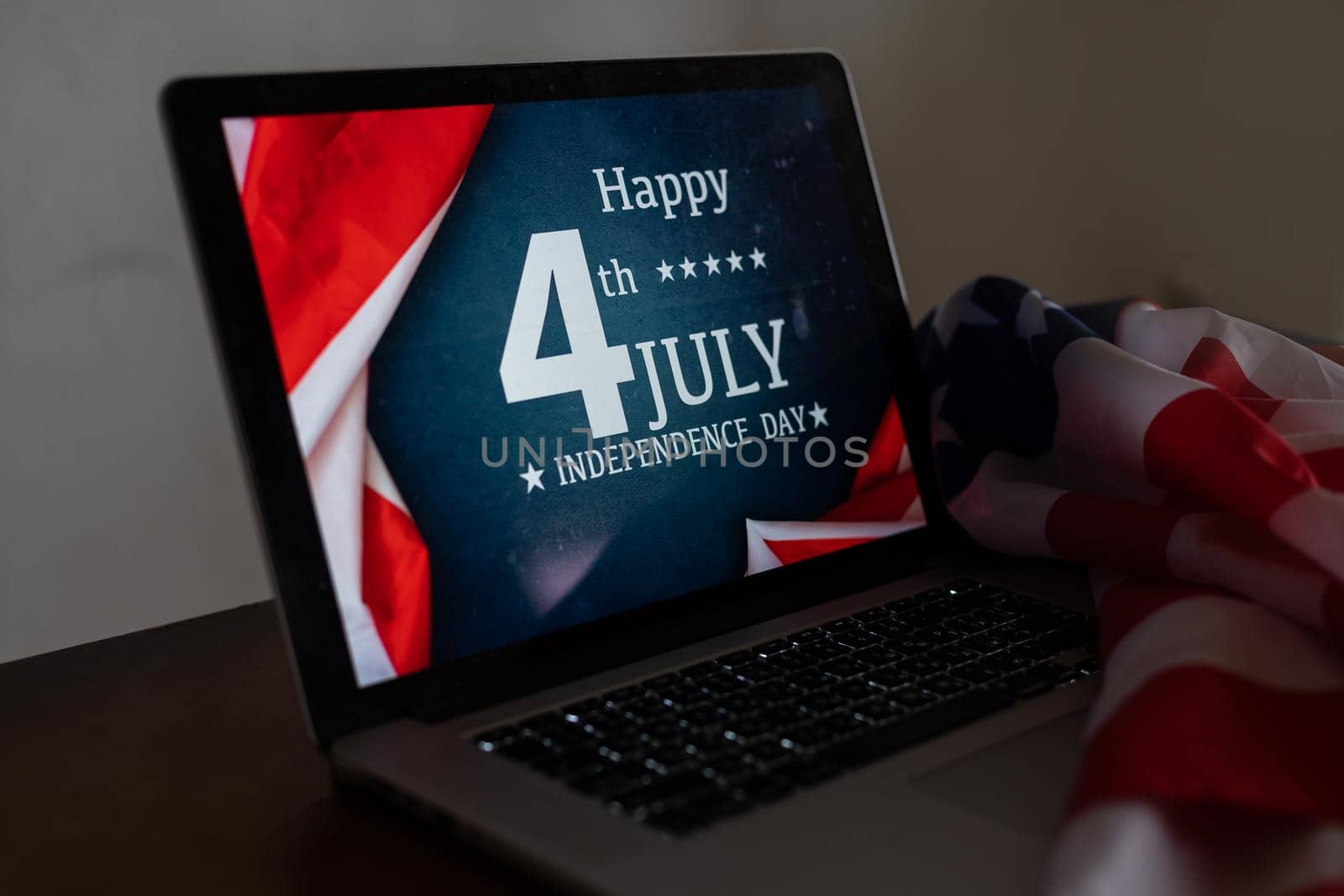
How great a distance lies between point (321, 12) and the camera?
80 cm

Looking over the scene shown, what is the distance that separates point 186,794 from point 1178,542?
440 mm

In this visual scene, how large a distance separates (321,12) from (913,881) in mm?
640

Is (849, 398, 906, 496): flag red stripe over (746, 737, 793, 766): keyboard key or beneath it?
over

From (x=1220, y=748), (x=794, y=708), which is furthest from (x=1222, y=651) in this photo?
(x=794, y=708)

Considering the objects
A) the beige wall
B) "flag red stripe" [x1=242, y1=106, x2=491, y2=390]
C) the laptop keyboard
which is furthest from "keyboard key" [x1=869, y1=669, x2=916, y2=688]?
the beige wall

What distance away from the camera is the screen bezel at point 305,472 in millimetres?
537

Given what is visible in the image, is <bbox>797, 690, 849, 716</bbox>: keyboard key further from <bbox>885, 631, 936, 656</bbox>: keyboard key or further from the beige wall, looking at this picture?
the beige wall

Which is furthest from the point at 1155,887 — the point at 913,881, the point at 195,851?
the point at 195,851

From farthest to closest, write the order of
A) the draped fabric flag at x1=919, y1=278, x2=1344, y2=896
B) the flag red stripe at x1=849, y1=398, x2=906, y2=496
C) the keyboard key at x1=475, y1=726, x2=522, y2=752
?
1. the flag red stripe at x1=849, y1=398, x2=906, y2=496
2. the keyboard key at x1=475, y1=726, x2=522, y2=752
3. the draped fabric flag at x1=919, y1=278, x2=1344, y2=896

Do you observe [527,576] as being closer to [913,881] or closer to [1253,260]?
[913,881]

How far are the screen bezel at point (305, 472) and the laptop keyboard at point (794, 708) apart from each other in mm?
46

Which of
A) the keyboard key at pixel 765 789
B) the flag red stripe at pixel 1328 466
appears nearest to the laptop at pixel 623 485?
the keyboard key at pixel 765 789

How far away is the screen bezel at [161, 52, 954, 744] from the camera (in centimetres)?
54

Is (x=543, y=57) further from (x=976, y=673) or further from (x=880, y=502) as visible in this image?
(x=976, y=673)
